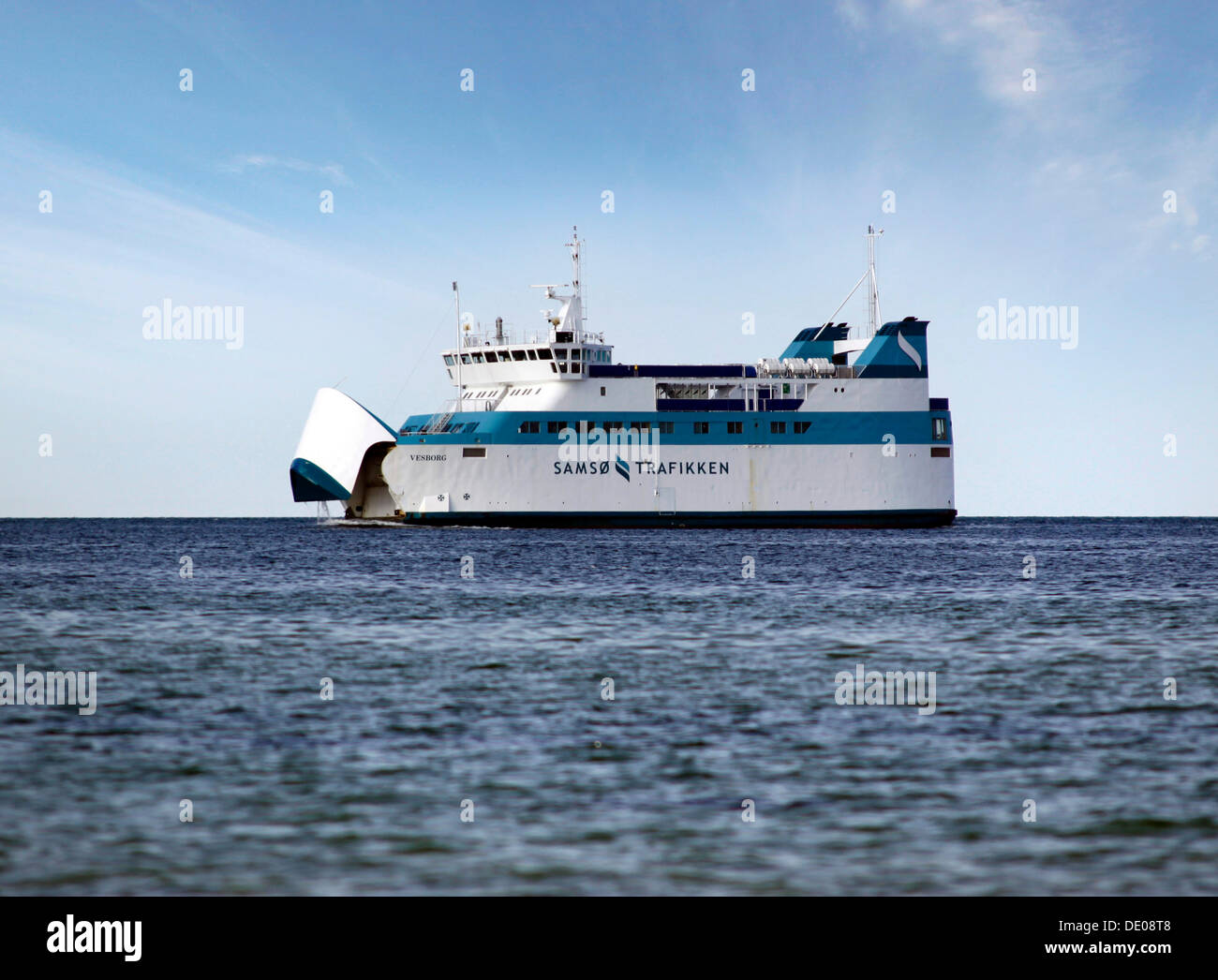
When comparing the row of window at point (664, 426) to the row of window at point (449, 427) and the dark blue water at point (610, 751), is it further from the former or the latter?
the dark blue water at point (610, 751)

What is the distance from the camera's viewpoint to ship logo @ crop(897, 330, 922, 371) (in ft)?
196

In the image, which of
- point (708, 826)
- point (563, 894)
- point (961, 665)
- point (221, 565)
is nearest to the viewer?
point (563, 894)

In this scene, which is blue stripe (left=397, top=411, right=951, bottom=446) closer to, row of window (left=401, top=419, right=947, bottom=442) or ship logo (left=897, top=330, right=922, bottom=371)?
row of window (left=401, top=419, right=947, bottom=442)

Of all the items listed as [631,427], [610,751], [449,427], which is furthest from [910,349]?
[610,751]

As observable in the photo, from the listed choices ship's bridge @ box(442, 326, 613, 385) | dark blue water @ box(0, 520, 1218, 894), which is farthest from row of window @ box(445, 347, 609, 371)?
dark blue water @ box(0, 520, 1218, 894)

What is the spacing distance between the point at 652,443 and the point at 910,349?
15.1 m

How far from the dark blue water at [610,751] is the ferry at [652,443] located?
31810 millimetres

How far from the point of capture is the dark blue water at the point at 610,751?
6922 mm

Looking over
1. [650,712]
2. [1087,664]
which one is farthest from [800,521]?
[650,712]

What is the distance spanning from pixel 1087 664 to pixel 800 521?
1670 inches

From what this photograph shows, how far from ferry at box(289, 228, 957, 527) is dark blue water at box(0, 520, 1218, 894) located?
31.8m

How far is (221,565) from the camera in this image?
129 feet
